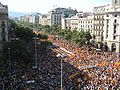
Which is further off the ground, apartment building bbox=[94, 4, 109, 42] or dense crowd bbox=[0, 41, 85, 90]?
apartment building bbox=[94, 4, 109, 42]

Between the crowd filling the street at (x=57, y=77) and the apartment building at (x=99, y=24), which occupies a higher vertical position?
the apartment building at (x=99, y=24)

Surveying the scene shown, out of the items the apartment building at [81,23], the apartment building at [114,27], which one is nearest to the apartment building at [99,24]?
the apartment building at [81,23]

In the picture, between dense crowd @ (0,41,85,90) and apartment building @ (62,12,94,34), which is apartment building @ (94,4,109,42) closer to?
apartment building @ (62,12,94,34)

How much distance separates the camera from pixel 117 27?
8288 cm

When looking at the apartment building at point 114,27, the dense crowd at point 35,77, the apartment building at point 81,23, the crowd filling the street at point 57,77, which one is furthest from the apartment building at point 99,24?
the dense crowd at point 35,77

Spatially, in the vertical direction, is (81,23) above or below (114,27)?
above

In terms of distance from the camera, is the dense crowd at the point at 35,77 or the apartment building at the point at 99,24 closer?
the dense crowd at the point at 35,77

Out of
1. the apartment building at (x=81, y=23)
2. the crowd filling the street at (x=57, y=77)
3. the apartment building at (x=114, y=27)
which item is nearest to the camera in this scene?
the crowd filling the street at (x=57, y=77)

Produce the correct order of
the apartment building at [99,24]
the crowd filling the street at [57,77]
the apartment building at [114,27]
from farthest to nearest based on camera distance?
the apartment building at [99,24]
the apartment building at [114,27]
the crowd filling the street at [57,77]

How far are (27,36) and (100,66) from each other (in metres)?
37.1

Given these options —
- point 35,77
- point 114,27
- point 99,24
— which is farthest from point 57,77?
point 99,24

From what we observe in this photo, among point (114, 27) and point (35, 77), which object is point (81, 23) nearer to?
point (114, 27)

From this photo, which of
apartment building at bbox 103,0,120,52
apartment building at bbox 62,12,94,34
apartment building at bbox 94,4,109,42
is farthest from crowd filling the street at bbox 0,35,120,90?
apartment building at bbox 62,12,94,34

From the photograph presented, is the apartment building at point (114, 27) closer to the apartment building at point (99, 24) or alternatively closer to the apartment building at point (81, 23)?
the apartment building at point (99, 24)
